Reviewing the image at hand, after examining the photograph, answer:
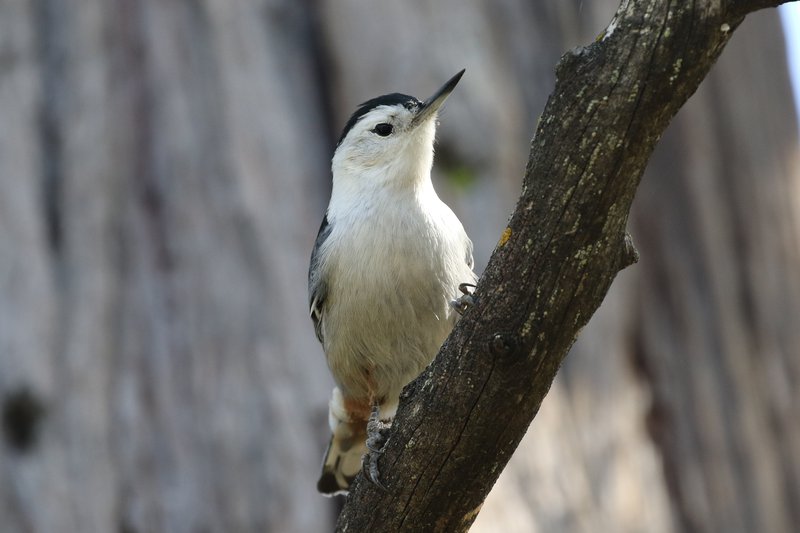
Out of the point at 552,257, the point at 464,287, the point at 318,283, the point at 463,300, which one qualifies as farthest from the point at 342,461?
the point at 552,257

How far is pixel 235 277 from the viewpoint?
4.85 meters

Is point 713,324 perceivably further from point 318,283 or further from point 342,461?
point 318,283

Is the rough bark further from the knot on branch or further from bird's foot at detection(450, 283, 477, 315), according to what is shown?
the knot on branch

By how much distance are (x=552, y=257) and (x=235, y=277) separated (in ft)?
9.30

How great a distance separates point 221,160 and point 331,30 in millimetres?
977

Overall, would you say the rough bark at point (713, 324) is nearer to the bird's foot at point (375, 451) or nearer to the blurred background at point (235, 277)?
the blurred background at point (235, 277)

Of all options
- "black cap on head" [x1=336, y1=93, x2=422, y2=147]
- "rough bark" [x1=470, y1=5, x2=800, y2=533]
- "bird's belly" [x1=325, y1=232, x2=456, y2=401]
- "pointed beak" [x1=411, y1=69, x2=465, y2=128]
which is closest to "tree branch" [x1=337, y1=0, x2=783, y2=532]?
"bird's belly" [x1=325, y1=232, x2=456, y2=401]

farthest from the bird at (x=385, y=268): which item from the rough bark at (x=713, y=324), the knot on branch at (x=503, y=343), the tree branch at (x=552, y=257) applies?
the rough bark at (x=713, y=324)

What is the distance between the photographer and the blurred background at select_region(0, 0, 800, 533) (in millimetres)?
4625

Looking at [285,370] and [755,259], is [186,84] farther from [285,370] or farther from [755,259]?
[755,259]

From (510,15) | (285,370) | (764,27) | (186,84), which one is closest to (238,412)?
(285,370)

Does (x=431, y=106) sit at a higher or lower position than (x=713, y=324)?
higher

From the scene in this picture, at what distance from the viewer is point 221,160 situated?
16.2 ft

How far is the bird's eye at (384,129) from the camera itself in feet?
12.3
